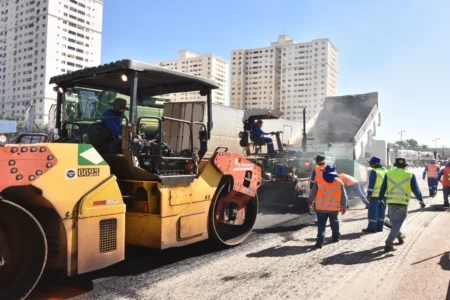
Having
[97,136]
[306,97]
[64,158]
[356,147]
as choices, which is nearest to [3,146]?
[64,158]

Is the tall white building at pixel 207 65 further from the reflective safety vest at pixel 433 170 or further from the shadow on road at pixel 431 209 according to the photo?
the shadow on road at pixel 431 209

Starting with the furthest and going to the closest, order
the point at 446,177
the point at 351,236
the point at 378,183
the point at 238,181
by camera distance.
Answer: the point at 446,177
the point at 378,183
the point at 351,236
the point at 238,181

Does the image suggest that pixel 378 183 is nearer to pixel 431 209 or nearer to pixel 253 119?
pixel 253 119

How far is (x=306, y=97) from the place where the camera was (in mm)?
60281

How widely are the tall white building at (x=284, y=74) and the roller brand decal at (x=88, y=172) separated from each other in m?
57.0

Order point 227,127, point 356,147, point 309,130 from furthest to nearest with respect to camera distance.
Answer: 1. point 227,127
2. point 309,130
3. point 356,147

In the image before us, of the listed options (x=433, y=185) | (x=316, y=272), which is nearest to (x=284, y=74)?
(x=433, y=185)

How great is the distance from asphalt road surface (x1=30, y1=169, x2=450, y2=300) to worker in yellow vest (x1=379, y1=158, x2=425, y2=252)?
0.28 m

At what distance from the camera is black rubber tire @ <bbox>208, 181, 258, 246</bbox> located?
16.4 ft

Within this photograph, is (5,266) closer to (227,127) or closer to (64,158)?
(64,158)

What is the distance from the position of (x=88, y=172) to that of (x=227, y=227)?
9.63 ft

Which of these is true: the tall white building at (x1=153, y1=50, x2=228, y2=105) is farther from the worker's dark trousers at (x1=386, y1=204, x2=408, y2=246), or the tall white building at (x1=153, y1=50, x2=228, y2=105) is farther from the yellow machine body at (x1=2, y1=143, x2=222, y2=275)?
the yellow machine body at (x1=2, y1=143, x2=222, y2=275)

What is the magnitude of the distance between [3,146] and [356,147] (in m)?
14.2

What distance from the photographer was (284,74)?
221 feet
